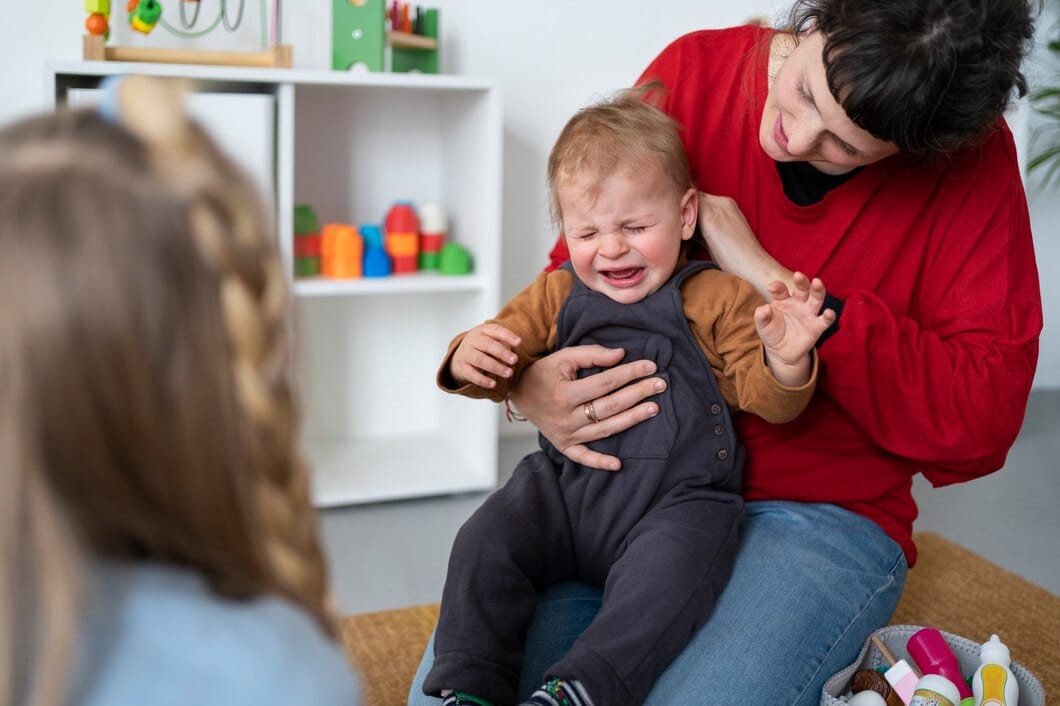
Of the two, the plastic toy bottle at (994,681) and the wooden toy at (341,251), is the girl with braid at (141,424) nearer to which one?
the plastic toy bottle at (994,681)

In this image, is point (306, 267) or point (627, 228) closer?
point (627, 228)

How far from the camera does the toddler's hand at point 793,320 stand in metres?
1.09

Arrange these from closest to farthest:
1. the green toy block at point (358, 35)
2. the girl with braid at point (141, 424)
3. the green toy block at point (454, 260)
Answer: the girl with braid at point (141, 424), the green toy block at point (358, 35), the green toy block at point (454, 260)

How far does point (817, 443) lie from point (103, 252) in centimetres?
97

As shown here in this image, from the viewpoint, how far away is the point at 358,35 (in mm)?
2316

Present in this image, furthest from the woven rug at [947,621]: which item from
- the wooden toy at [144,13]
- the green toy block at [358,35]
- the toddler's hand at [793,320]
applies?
the wooden toy at [144,13]

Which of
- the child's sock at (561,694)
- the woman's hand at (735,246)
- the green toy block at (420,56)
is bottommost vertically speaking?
the child's sock at (561,694)

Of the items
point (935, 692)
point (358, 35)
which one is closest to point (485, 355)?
point (935, 692)

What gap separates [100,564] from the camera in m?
0.59

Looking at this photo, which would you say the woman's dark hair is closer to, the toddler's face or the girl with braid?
the toddler's face

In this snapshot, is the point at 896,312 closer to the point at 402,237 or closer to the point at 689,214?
the point at 689,214

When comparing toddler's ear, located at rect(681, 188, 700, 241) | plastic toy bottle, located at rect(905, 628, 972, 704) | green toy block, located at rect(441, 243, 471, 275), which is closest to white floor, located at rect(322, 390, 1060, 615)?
green toy block, located at rect(441, 243, 471, 275)

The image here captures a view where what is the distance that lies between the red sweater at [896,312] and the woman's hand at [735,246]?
77 millimetres

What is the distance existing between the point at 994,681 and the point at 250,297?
1.02 m
